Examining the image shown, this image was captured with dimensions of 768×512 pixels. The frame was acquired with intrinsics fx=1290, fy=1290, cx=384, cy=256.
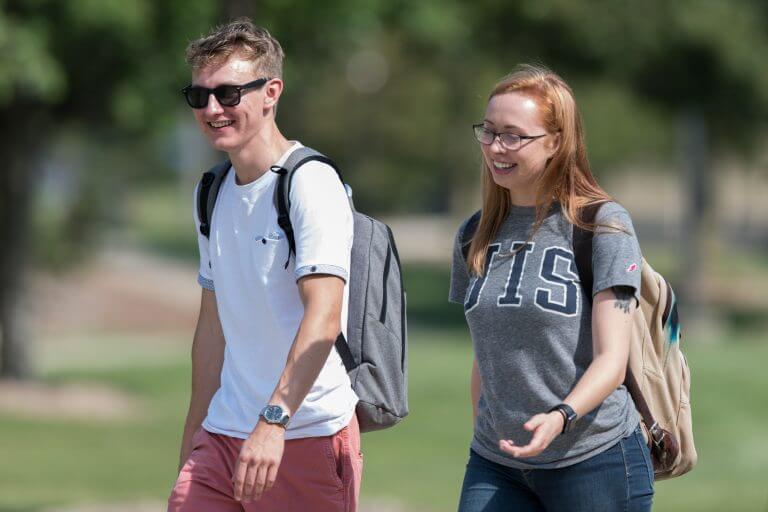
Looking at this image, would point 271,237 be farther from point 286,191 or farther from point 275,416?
point 275,416

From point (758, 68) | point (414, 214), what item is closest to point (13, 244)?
point (758, 68)

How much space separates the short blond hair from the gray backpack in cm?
26

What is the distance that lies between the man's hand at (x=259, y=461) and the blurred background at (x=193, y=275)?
58.8 inches

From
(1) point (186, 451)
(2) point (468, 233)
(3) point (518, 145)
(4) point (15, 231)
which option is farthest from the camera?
(4) point (15, 231)

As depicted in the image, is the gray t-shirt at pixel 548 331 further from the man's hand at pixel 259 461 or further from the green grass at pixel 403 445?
the green grass at pixel 403 445

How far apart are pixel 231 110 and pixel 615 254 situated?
1100mm

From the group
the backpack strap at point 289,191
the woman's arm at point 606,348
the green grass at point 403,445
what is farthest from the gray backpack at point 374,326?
the green grass at point 403,445

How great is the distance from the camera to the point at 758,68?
2308 centimetres

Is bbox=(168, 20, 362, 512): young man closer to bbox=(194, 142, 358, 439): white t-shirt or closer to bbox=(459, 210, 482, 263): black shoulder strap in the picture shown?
bbox=(194, 142, 358, 439): white t-shirt

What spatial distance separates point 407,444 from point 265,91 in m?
11.5

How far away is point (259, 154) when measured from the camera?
11.6ft

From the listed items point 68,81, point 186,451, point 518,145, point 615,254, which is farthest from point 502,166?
point 68,81

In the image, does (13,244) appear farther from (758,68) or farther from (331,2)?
(758,68)

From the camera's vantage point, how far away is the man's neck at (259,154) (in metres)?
3.53
